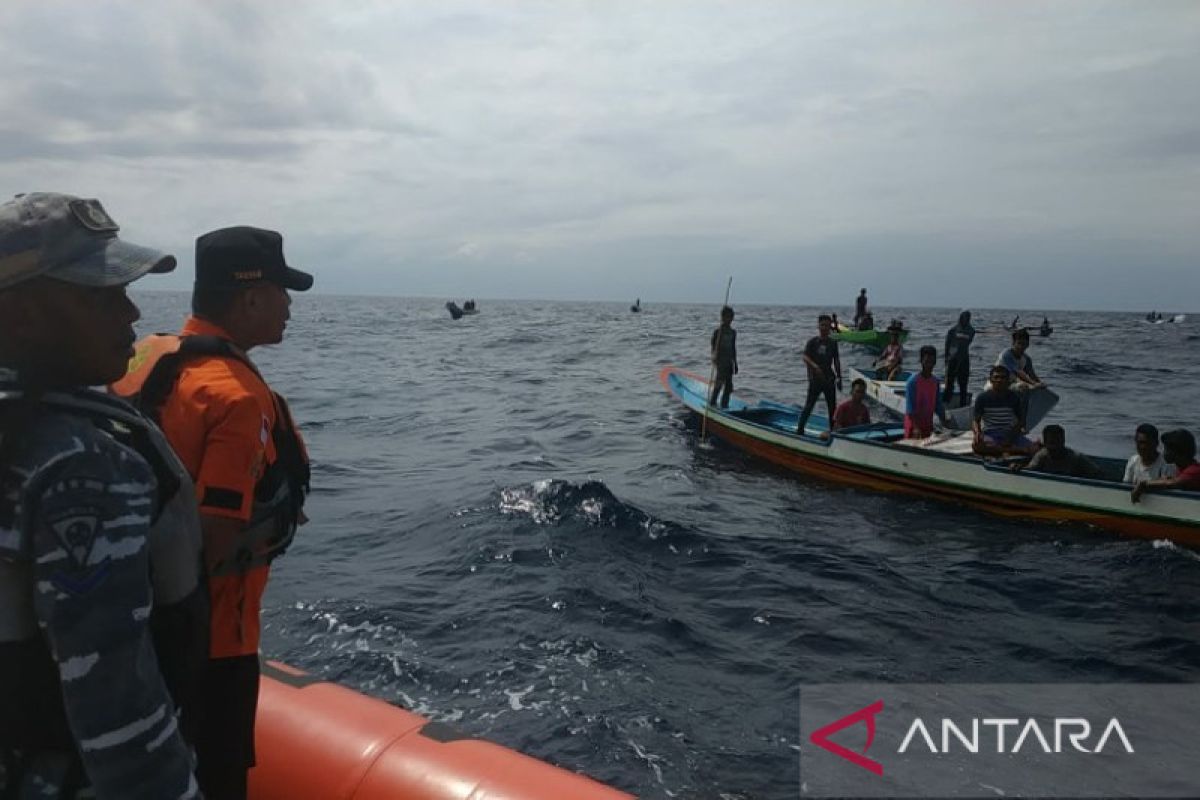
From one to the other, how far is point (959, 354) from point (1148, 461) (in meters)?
8.13

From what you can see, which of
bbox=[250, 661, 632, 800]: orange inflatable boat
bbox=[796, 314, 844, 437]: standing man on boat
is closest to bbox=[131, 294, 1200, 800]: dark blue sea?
bbox=[796, 314, 844, 437]: standing man on boat

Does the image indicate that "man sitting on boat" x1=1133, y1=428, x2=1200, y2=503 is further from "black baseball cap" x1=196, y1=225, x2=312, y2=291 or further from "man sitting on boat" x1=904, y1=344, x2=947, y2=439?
"black baseball cap" x1=196, y1=225, x2=312, y2=291

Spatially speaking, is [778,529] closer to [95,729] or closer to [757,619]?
[757,619]

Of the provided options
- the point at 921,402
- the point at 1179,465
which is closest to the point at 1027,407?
the point at 921,402

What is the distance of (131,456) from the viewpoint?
1.49 meters

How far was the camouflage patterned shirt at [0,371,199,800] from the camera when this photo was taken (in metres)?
1.37

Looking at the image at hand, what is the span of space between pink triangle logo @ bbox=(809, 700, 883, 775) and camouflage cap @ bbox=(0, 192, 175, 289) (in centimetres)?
524

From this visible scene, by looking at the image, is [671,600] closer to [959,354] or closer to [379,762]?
[379,762]

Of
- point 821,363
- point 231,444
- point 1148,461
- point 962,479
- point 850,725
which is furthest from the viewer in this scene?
point 821,363

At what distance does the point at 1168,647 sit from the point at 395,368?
29.4 metres

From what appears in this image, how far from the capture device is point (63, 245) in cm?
155

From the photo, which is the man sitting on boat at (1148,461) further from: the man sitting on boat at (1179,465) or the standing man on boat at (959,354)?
the standing man on boat at (959,354)

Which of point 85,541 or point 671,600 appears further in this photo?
point 671,600

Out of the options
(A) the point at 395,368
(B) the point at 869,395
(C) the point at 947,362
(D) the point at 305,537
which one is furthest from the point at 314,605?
(A) the point at 395,368
